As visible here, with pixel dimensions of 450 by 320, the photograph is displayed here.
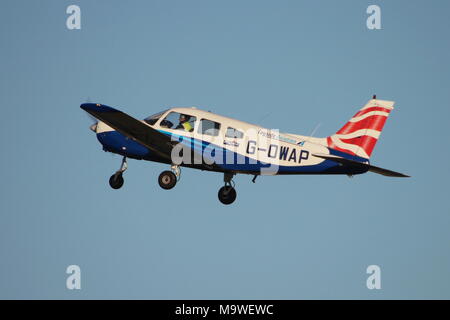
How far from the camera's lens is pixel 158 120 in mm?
27328

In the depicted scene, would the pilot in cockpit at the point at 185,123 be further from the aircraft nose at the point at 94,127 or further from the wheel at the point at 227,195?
the aircraft nose at the point at 94,127

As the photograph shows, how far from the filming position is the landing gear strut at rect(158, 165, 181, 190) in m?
27.1

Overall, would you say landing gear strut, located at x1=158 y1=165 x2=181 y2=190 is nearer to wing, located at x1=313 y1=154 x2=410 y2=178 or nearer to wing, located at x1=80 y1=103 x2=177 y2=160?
wing, located at x1=80 y1=103 x2=177 y2=160

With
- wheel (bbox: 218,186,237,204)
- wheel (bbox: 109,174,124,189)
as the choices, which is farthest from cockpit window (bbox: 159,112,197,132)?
wheel (bbox: 218,186,237,204)

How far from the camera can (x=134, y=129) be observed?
88.1ft

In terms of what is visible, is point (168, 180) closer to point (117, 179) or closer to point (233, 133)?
point (117, 179)

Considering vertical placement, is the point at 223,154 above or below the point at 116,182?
above

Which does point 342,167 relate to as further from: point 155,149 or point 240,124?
point 155,149

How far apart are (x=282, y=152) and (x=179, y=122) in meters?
3.46

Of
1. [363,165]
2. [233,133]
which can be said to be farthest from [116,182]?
[363,165]
